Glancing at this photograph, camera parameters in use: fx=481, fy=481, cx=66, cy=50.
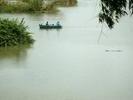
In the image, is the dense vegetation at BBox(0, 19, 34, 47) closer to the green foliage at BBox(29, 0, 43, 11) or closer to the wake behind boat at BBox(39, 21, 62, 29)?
the wake behind boat at BBox(39, 21, 62, 29)

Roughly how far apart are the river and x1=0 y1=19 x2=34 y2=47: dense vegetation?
24cm

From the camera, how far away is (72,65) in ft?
27.2

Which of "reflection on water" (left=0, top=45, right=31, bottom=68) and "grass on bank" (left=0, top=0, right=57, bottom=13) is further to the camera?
"grass on bank" (left=0, top=0, right=57, bottom=13)

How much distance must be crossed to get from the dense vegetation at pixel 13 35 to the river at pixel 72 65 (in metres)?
0.24

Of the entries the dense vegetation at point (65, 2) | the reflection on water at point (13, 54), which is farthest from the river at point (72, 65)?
the dense vegetation at point (65, 2)

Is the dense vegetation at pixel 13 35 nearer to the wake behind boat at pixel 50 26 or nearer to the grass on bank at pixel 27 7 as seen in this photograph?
the wake behind boat at pixel 50 26

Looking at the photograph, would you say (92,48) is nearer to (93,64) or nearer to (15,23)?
(93,64)

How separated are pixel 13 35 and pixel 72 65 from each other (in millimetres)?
2436

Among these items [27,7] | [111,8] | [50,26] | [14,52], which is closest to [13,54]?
[14,52]

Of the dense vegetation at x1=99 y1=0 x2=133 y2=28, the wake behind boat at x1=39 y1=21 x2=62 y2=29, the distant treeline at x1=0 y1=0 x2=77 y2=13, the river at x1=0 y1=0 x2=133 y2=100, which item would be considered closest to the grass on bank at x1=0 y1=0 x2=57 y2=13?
the distant treeline at x1=0 y1=0 x2=77 y2=13

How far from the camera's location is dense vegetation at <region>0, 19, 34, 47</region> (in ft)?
33.4

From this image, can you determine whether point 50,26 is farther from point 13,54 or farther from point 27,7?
point 27,7

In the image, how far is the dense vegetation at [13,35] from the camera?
33.4 feet

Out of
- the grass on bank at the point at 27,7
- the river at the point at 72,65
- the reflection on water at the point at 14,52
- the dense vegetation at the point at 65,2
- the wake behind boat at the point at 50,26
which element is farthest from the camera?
the dense vegetation at the point at 65,2
